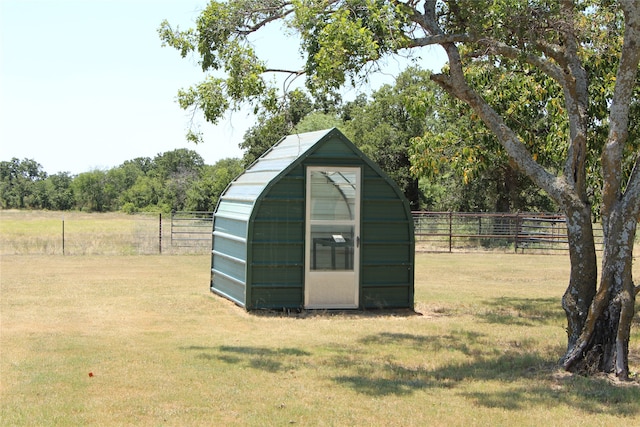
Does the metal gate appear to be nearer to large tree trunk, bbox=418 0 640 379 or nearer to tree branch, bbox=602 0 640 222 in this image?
large tree trunk, bbox=418 0 640 379

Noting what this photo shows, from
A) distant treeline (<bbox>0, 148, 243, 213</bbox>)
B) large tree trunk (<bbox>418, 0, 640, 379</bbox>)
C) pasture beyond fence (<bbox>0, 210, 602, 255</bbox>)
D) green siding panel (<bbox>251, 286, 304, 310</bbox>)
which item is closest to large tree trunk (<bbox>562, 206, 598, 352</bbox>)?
large tree trunk (<bbox>418, 0, 640, 379</bbox>)

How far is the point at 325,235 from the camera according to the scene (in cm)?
1357

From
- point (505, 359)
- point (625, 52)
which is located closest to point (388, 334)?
point (505, 359)

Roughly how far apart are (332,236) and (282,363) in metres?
4.49

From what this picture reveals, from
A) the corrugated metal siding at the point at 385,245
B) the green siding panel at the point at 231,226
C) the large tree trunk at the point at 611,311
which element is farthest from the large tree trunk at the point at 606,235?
the green siding panel at the point at 231,226

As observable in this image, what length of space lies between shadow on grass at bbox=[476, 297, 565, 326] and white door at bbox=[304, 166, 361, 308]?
93.8 inches

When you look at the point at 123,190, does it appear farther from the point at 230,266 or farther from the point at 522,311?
the point at 522,311

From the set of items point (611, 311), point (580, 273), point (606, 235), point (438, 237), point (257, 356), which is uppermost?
point (606, 235)

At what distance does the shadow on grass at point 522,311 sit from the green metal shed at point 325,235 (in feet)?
5.10

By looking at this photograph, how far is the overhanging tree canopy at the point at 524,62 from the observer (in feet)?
28.1

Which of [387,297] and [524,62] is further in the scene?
[387,297]

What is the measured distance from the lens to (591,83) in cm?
1311

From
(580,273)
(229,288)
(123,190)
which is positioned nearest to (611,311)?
(580,273)

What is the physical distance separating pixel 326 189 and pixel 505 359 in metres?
4.82
